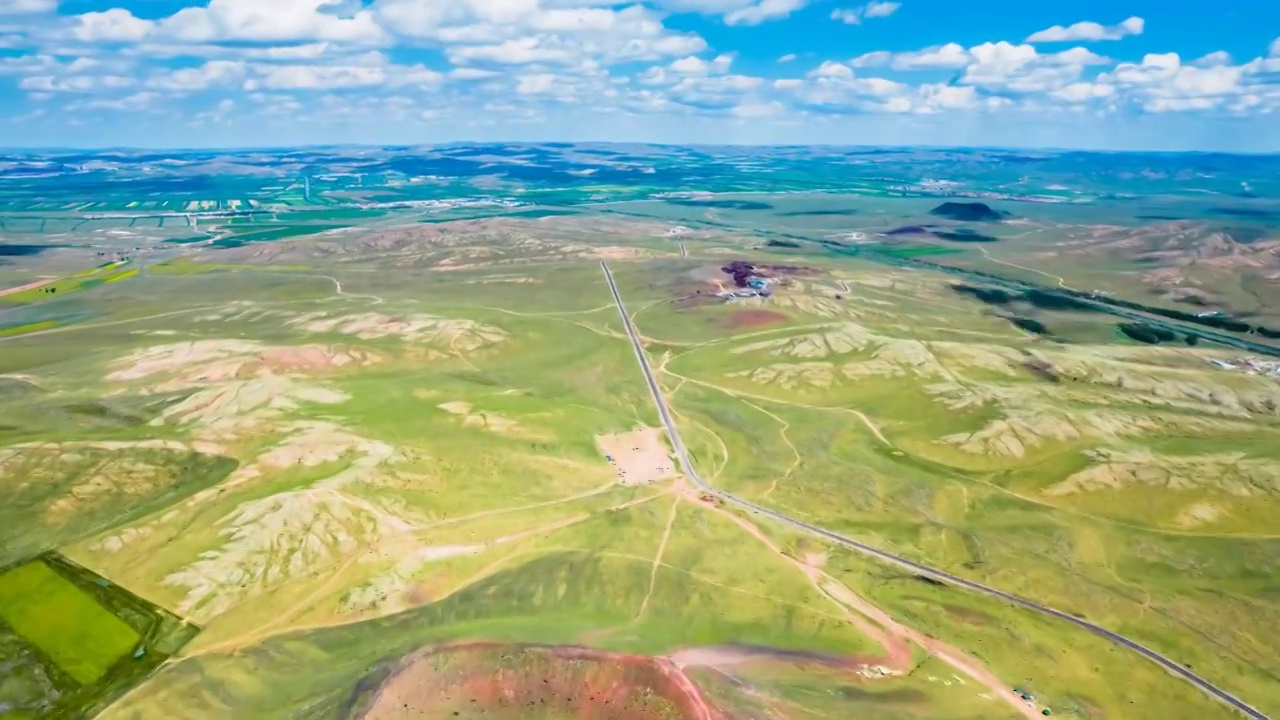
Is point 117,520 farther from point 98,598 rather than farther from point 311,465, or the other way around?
point 311,465

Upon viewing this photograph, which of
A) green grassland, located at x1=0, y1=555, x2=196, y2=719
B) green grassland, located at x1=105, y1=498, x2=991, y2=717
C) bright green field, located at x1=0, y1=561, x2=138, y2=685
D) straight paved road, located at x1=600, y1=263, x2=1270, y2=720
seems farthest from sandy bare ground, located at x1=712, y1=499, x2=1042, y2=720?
bright green field, located at x1=0, y1=561, x2=138, y2=685

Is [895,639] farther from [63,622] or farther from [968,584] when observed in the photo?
[63,622]

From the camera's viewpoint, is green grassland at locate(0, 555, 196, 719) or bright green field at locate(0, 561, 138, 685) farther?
bright green field at locate(0, 561, 138, 685)

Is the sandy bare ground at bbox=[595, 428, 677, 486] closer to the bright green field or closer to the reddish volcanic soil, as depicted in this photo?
the reddish volcanic soil

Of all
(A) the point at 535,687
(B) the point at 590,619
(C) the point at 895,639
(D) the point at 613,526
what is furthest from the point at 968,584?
(A) the point at 535,687

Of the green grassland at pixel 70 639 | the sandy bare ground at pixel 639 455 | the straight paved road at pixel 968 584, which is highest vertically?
the sandy bare ground at pixel 639 455

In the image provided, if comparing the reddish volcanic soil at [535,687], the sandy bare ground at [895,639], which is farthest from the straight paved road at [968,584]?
the reddish volcanic soil at [535,687]

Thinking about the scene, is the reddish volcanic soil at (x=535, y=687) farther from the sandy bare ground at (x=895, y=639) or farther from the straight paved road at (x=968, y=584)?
the straight paved road at (x=968, y=584)
